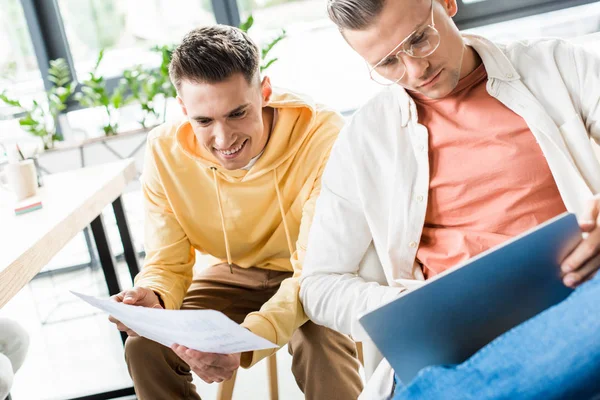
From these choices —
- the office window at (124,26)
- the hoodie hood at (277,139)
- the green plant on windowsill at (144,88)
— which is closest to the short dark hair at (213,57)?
the hoodie hood at (277,139)

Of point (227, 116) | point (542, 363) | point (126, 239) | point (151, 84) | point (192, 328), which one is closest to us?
point (542, 363)

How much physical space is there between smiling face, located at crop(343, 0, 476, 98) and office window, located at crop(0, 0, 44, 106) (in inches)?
125

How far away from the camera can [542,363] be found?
632 millimetres

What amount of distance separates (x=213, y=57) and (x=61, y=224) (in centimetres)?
57

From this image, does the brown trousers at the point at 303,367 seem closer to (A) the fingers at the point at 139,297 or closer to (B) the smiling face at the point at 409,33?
(A) the fingers at the point at 139,297

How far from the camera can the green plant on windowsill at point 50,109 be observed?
11.2ft

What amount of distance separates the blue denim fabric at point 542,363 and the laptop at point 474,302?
4.2 inches

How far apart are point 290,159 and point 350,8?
0.57m

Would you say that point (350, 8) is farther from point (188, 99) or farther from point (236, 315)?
point (236, 315)

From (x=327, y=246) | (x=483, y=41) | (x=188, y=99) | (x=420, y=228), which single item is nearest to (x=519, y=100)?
(x=483, y=41)

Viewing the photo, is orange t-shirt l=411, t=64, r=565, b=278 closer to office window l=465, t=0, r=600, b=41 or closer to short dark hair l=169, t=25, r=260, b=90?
short dark hair l=169, t=25, r=260, b=90

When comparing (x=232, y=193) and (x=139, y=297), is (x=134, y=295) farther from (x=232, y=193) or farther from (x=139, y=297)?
(x=232, y=193)

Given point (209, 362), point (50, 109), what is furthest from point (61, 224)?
point (50, 109)

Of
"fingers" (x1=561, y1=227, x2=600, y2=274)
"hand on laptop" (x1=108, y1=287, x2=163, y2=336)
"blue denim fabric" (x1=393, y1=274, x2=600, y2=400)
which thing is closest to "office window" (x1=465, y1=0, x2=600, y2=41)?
"hand on laptop" (x1=108, y1=287, x2=163, y2=336)
